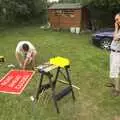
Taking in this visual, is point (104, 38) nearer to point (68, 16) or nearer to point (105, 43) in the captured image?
point (105, 43)

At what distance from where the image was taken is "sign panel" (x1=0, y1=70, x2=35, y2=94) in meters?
9.62

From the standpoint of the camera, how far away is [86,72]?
11.5m

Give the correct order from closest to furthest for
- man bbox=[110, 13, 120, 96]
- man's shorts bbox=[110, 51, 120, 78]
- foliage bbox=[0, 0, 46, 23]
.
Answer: man bbox=[110, 13, 120, 96] < man's shorts bbox=[110, 51, 120, 78] < foliage bbox=[0, 0, 46, 23]

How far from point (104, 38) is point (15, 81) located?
727 centimetres

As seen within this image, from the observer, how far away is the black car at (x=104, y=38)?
16.3 meters

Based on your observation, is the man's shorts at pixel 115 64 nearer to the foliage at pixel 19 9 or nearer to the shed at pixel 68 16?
the shed at pixel 68 16

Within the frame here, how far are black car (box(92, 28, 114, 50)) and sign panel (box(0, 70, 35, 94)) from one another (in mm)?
6116

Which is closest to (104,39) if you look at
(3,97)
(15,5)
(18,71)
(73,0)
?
(18,71)

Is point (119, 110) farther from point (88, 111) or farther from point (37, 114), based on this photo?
point (37, 114)

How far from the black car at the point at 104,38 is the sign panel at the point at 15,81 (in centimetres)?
612

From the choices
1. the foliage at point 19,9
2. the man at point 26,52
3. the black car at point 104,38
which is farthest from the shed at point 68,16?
the man at point 26,52

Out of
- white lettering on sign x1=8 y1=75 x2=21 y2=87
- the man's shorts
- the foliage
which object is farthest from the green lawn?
the foliage

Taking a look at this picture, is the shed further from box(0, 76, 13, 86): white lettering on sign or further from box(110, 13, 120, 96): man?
box(110, 13, 120, 96): man

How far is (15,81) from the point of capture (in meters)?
10.4
